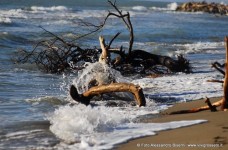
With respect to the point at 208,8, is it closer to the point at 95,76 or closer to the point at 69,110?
the point at 95,76

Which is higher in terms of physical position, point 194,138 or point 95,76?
point 95,76

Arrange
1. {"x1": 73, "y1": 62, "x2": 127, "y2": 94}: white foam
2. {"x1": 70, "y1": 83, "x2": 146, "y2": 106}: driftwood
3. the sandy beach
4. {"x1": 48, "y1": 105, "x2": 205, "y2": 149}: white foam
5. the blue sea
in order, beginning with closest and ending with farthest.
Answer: the sandy beach → {"x1": 48, "y1": 105, "x2": 205, "y2": 149}: white foam → the blue sea → {"x1": 70, "y1": 83, "x2": 146, "y2": 106}: driftwood → {"x1": 73, "y1": 62, "x2": 127, "y2": 94}: white foam

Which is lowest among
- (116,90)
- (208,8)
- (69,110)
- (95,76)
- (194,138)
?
(194,138)

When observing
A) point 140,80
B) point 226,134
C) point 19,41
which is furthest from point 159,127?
point 19,41

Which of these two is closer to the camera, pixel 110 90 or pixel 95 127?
pixel 95 127

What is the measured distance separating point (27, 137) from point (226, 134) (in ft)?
7.80

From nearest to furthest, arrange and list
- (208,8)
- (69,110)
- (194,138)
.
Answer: (194,138), (69,110), (208,8)

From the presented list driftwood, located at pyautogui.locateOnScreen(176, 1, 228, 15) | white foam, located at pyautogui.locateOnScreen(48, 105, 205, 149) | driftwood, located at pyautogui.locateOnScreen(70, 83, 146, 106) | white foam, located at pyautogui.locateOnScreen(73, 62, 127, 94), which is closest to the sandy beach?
white foam, located at pyautogui.locateOnScreen(48, 105, 205, 149)

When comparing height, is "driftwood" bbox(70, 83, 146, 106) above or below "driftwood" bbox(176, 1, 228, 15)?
below

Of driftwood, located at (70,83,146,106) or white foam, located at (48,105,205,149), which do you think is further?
driftwood, located at (70,83,146,106)

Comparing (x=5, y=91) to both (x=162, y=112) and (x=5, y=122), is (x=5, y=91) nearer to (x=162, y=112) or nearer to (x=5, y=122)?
(x=5, y=122)

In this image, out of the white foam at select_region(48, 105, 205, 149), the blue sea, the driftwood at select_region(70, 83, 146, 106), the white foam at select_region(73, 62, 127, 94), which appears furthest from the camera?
the white foam at select_region(73, 62, 127, 94)

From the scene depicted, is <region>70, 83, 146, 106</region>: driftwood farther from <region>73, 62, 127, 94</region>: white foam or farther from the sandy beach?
the sandy beach

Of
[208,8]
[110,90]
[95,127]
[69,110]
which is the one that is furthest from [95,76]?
[208,8]
